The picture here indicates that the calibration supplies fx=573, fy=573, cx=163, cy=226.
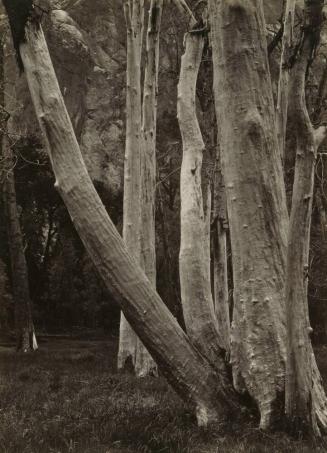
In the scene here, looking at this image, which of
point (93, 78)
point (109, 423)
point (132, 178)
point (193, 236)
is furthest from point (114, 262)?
point (93, 78)

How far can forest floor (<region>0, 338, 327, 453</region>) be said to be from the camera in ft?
14.2

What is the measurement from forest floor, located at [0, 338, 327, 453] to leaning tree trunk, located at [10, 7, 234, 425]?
0.36 meters

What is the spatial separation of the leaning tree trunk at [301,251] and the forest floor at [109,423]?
0.32m

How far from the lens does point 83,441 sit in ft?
14.9

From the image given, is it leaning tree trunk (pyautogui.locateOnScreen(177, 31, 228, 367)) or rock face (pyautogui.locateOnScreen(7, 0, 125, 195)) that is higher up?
rock face (pyautogui.locateOnScreen(7, 0, 125, 195))

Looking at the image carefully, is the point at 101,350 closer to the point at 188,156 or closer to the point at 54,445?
the point at 188,156

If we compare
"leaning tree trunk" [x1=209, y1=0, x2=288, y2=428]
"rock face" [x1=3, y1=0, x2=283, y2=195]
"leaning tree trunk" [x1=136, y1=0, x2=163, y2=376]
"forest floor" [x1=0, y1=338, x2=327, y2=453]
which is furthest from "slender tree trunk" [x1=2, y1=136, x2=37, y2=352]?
"leaning tree trunk" [x1=209, y1=0, x2=288, y2=428]

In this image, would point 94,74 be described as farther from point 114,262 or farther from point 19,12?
point 114,262

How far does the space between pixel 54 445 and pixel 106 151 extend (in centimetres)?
2522

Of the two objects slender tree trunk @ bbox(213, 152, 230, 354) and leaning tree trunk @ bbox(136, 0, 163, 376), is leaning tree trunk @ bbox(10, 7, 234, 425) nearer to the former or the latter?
leaning tree trunk @ bbox(136, 0, 163, 376)

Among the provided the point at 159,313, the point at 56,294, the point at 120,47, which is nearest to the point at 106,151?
the point at 120,47

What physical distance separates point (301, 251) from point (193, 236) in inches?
68.7

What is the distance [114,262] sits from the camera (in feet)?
16.6

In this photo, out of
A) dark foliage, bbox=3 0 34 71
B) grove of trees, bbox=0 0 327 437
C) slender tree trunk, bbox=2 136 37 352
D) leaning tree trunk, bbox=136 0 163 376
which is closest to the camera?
grove of trees, bbox=0 0 327 437
